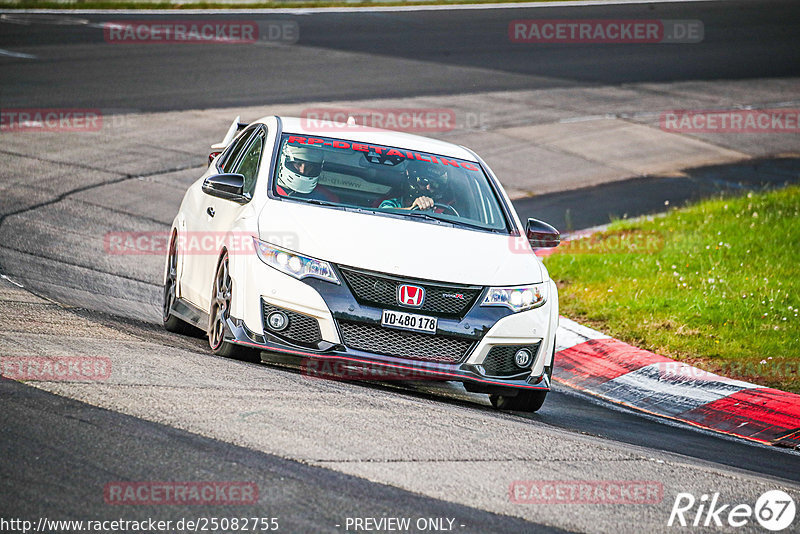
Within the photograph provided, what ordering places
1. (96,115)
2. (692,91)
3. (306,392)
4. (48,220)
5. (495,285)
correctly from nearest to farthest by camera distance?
1. (306,392)
2. (495,285)
3. (48,220)
4. (96,115)
5. (692,91)

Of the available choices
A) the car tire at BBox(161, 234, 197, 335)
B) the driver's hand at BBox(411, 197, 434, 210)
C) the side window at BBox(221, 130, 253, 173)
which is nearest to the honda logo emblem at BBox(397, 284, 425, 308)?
the driver's hand at BBox(411, 197, 434, 210)

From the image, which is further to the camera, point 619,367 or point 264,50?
point 264,50

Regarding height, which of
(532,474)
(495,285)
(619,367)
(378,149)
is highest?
(378,149)

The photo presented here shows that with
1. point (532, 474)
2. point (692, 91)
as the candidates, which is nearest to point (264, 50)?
point (692, 91)

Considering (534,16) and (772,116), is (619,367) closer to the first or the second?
(772,116)

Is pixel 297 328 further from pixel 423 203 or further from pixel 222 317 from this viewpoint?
pixel 423 203

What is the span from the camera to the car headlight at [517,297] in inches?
280

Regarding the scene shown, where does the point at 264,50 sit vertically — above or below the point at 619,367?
above

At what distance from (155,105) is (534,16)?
51.3 feet

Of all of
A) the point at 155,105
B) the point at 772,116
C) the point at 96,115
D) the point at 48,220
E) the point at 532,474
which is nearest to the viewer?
the point at 532,474

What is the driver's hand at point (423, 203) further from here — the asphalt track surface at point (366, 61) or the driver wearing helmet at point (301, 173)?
the asphalt track surface at point (366, 61)

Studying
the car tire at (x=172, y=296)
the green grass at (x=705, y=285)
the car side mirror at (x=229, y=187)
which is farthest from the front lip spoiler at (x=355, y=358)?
the green grass at (x=705, y=285)

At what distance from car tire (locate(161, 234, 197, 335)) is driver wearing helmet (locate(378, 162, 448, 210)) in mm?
1970

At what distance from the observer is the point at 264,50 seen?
2556cm
